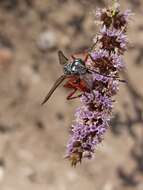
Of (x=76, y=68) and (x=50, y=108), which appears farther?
(x=50, y=108)

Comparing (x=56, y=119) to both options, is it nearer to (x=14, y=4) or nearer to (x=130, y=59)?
(x=130, y=59)

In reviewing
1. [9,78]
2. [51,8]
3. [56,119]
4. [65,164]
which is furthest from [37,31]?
[65,164]

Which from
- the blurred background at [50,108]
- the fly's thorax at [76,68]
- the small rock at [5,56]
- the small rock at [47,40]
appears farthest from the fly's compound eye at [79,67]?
the small rock at [47,40]

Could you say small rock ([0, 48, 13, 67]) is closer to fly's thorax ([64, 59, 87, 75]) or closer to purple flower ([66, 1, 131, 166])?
fly's thorax ([64, 59, 87, 75])

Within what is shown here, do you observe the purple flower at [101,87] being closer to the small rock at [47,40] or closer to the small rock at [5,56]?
the small rock at [5,56]

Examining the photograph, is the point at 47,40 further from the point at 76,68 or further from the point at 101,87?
the point at 101,87

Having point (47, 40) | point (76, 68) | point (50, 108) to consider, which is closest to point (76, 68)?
point (76, 68)

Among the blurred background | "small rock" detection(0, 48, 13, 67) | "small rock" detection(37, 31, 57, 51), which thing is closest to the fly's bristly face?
the blurred background
